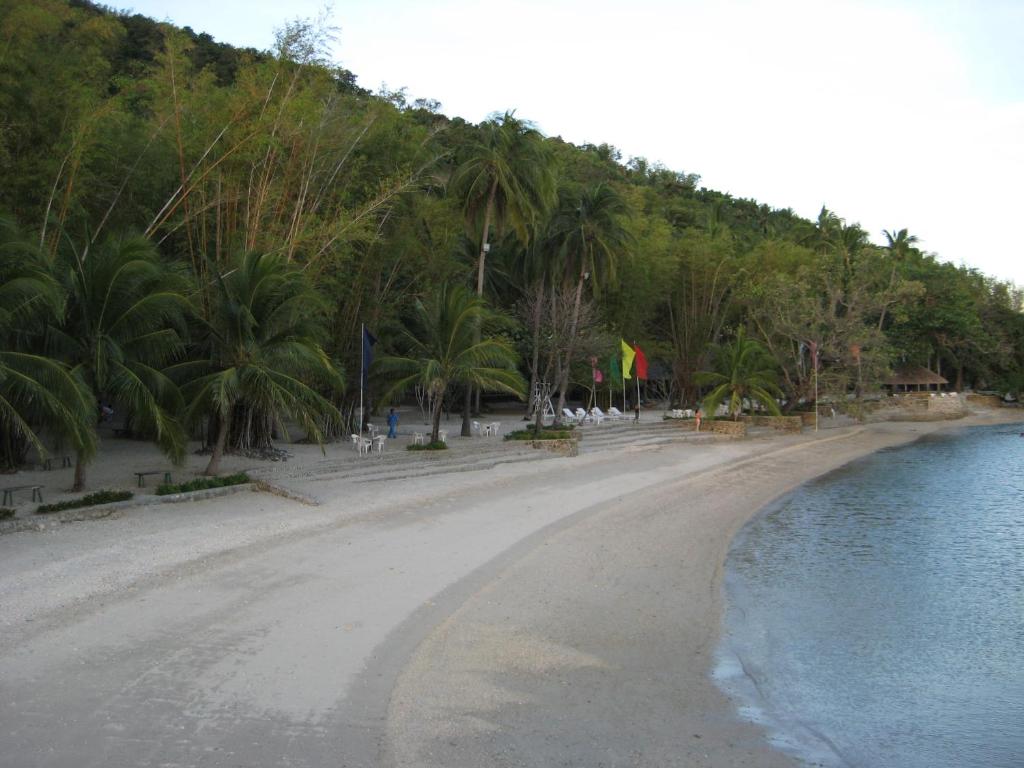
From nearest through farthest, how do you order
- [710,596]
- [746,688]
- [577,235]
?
[746,688] → [710,596] → [577,235]

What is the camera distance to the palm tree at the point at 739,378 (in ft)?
118

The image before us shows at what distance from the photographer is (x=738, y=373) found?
3606cm

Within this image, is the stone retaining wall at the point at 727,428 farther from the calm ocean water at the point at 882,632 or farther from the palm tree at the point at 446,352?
the palm tree at the point at 446,352

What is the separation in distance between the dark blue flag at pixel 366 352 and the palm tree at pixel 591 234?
10.7 m

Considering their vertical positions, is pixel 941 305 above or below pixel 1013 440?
above

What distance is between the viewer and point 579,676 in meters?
8.08

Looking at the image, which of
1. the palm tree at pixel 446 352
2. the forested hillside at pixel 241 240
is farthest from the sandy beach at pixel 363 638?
the palm tree at pixel 446 352

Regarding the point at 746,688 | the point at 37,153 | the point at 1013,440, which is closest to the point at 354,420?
the point at 37,153

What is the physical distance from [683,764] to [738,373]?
102 ft

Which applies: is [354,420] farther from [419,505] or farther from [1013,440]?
[1013,440]

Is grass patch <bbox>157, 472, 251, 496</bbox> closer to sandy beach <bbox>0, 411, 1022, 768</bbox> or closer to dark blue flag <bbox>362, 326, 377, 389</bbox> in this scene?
sandy beach <bbox>0, 411, 1022, 768</bbox>

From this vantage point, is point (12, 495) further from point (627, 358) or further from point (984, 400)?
point (984, 400)

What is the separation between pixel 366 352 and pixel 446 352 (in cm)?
225

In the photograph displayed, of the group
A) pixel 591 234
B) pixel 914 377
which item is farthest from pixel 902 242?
pixel 591 234
